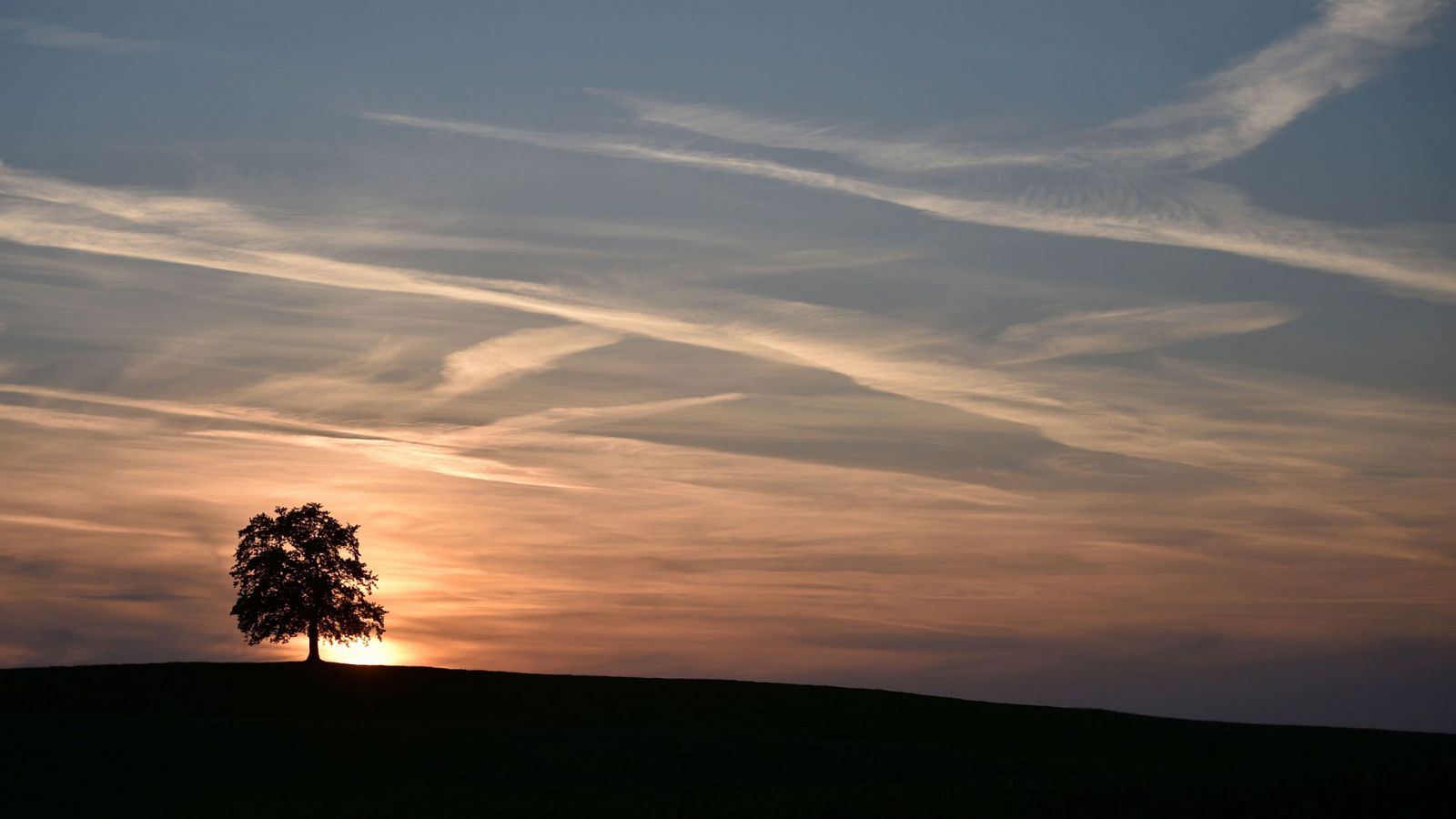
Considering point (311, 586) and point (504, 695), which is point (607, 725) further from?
point (311, 586)

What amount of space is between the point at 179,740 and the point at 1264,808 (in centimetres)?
2875

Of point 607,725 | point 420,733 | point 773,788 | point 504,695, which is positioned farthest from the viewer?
point 504,695

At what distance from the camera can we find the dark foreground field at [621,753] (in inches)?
1133

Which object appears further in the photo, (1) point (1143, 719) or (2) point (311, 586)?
(2) point (311, 586)

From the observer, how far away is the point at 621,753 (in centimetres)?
4212

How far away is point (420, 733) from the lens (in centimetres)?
4366

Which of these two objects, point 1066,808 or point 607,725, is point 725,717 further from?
point 1066,808

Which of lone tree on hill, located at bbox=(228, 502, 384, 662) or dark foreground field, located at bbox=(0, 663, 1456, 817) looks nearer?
dark foreground field, located at bbox=(0, 663, 1456, 817)

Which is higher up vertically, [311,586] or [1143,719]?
[311,586]

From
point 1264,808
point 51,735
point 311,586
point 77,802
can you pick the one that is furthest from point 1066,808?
point 311,586

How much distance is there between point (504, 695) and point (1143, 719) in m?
26.9

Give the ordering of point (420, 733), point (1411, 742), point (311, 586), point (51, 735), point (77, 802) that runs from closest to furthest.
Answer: point (77, 802)
point (51, 735)
point (420, 733)
point (1411, 742)
point (311, 586)

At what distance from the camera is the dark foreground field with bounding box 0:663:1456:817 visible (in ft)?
94.4

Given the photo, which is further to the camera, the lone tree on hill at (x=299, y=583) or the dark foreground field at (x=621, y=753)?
the lone tree on hill at (x=299, y=583)
